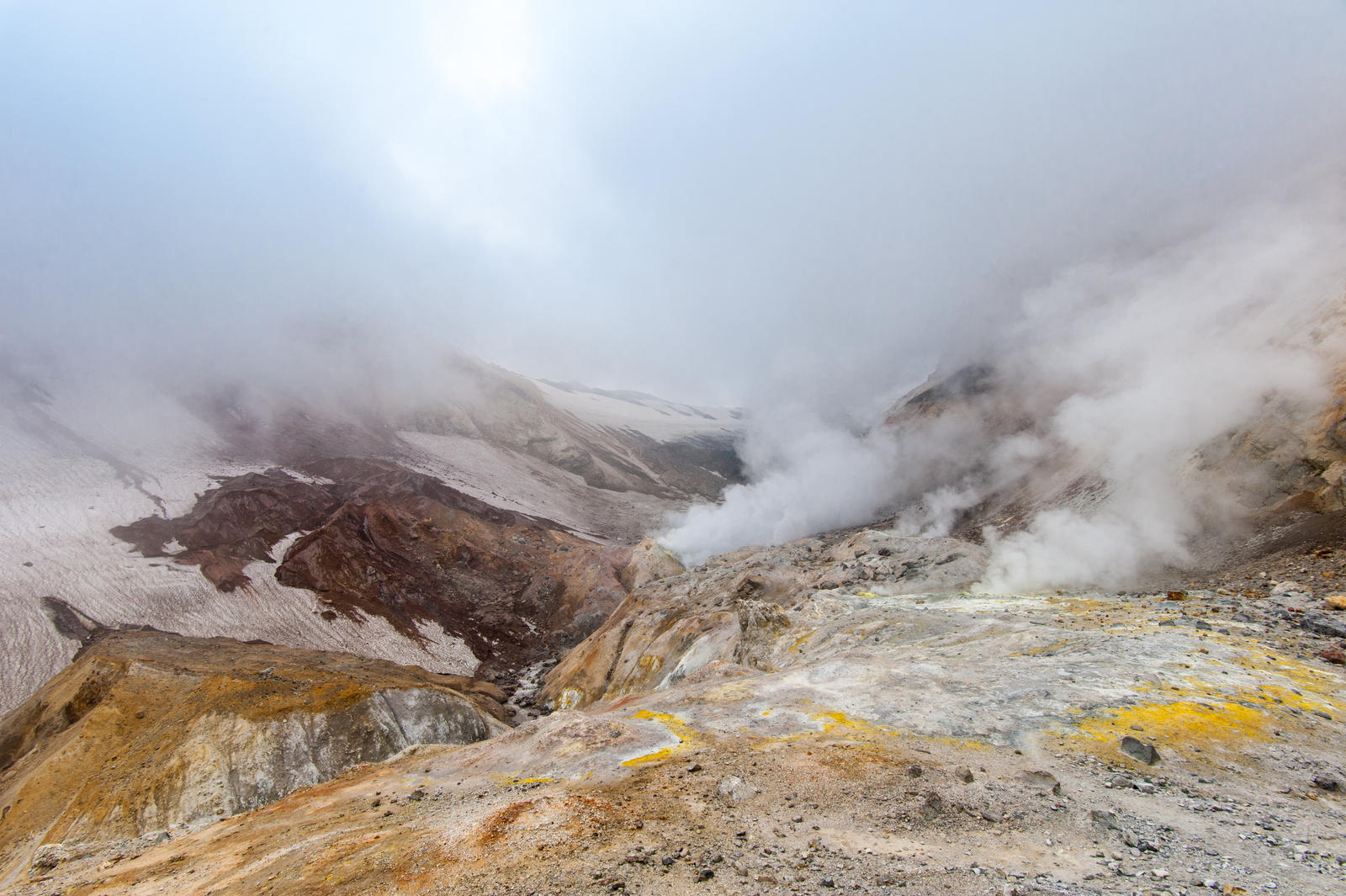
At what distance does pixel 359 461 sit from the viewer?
341 feet

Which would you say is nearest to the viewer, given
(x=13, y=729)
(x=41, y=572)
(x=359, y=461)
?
(x=13, y=729)

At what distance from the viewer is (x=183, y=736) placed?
87.5 feet

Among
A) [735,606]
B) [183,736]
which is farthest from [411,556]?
[735,606]

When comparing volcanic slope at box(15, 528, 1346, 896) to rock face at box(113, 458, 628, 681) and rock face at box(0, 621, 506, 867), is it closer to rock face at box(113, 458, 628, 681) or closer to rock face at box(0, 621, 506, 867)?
rock face at box(0, 621, 506, 867)

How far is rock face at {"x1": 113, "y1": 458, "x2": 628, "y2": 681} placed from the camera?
208 feet

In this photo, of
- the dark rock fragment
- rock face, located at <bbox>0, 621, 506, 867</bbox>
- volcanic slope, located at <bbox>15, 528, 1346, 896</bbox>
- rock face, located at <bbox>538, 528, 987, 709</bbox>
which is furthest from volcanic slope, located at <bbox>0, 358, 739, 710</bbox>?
the dark rock fragment

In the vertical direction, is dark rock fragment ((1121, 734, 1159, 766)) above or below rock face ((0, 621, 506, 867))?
above

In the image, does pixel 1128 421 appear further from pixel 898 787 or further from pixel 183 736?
pixel 183 736

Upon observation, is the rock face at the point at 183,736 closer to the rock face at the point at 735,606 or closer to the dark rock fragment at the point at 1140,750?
the rock face at the point at 735,606

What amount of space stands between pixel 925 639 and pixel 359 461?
107491mm

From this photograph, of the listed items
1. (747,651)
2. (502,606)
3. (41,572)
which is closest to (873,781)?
(747,651)

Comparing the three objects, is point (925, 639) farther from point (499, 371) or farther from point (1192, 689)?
point (499, 371)

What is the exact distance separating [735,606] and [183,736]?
94.1 ft

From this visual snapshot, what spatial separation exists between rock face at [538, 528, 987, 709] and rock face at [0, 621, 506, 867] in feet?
28.9
